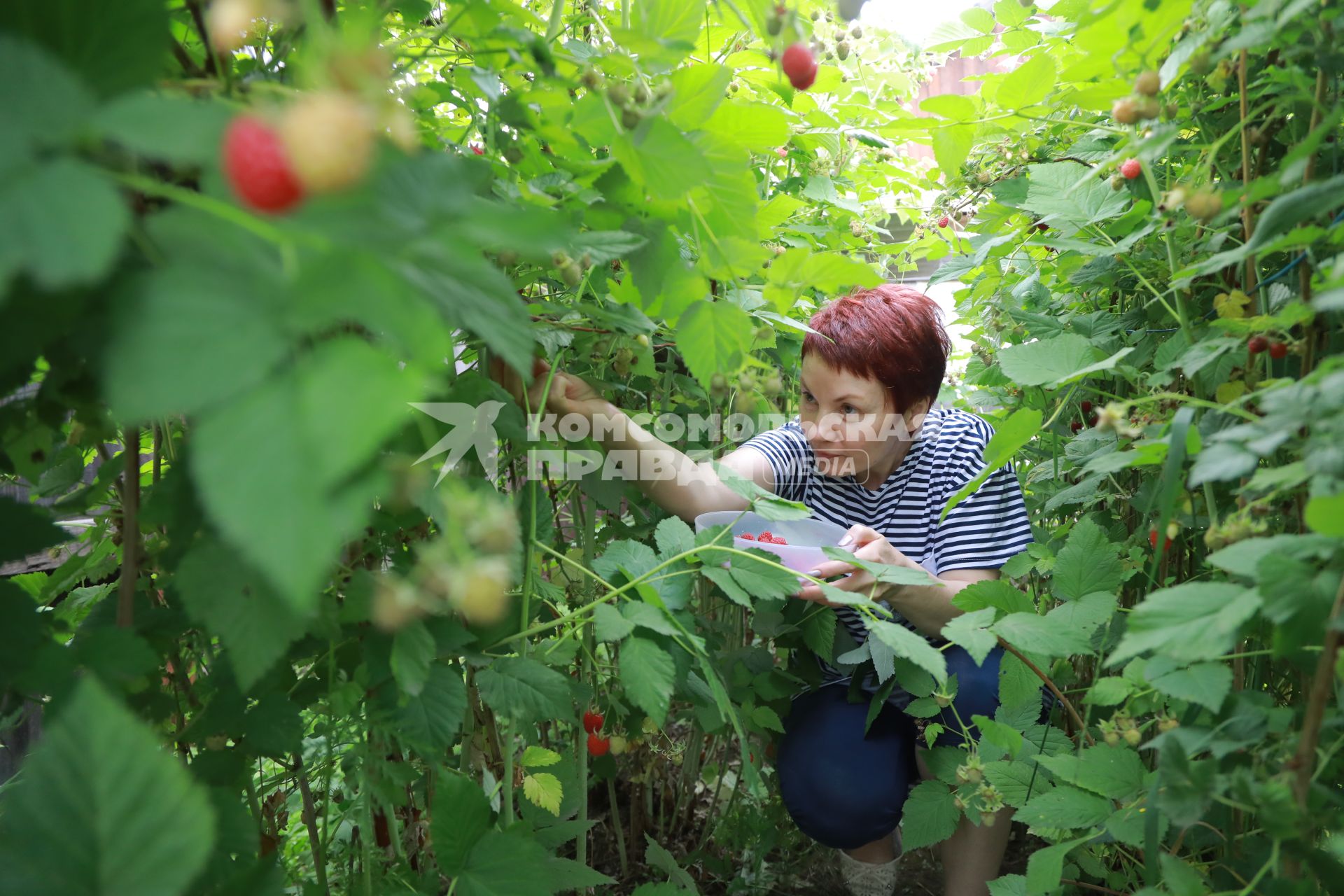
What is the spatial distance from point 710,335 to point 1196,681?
45 cm

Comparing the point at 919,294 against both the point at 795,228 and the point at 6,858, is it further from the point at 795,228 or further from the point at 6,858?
the point at 6,858

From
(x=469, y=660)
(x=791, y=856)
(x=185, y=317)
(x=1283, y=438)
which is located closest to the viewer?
(x=185, y=317)

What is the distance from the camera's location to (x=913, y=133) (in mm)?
1194

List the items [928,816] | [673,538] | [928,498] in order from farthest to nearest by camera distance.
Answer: [928,498]
[928,816]
[673,538]

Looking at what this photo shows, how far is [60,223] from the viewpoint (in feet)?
0.81

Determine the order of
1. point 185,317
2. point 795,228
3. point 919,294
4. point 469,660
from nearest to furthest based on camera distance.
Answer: point 185,317, point 469,660, point 795,228, point 919,294

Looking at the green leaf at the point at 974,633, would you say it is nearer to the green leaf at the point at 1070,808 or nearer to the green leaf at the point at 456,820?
the green leaf at the point at 1070,808

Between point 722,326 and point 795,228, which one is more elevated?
point 722,326

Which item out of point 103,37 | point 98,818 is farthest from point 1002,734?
point 103,37

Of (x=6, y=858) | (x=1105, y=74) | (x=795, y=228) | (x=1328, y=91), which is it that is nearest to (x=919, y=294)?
(x=795, y=228)

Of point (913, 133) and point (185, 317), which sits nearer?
point (185, 317)

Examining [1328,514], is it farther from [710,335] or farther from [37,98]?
[37,98]

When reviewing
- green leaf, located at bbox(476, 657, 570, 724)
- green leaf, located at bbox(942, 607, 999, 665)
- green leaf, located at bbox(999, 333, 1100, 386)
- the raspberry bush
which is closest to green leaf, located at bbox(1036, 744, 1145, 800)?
the raspberry bush

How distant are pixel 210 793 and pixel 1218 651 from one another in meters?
0.63
